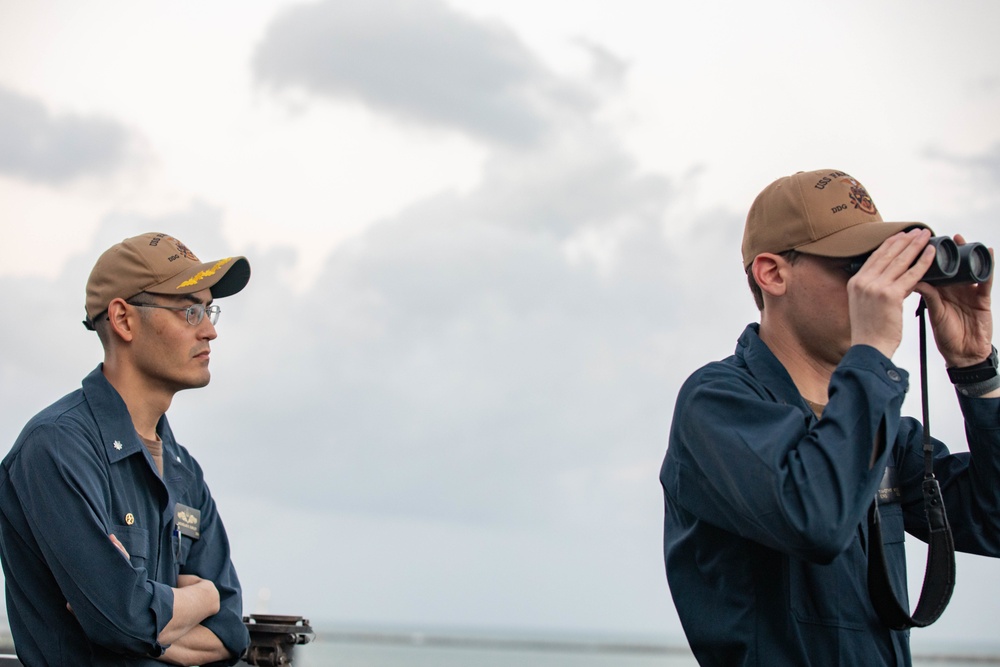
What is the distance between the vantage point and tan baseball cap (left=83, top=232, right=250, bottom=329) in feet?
10.9

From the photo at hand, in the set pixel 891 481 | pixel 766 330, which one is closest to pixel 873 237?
pixel 766 330

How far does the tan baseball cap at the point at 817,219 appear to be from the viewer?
237 cm

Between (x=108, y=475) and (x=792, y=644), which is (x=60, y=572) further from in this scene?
(x=792, y=644)

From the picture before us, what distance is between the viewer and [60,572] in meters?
2.74

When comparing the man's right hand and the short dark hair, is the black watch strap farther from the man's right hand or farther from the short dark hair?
the man's right hand

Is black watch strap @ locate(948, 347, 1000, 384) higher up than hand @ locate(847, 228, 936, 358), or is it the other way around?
hand @ locate(847, 228, 936, 358)

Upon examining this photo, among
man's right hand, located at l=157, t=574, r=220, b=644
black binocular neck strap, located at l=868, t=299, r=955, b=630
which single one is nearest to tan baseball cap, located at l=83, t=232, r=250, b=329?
man's right hand, located at l=157, t=574, r=220, b=644

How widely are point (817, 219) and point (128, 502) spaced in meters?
2.09

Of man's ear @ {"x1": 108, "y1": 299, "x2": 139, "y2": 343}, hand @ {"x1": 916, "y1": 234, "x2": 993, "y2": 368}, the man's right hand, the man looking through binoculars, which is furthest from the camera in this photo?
man's ear @ {"x1": 108, "y1": 299, "x2": 139, "y2": 343}

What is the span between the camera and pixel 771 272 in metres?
2.50

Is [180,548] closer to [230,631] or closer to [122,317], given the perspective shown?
[230,631]

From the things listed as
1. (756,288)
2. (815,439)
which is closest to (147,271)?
(756,288)

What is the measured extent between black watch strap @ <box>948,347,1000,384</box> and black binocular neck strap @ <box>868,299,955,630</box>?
218mm

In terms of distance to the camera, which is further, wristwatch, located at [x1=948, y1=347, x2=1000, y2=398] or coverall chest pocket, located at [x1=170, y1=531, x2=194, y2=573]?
coverall chest pocket, located at [x1=170, y1=531, x2=194, y2=573]
